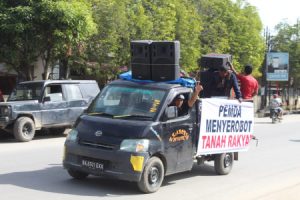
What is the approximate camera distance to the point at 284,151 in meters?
14.7

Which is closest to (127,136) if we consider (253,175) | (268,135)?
(253,175)

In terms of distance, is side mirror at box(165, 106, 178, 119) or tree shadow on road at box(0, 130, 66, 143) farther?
tree shadow on road at box(0, 130, 66, 143)

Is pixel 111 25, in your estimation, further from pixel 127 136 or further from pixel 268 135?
pixel 127 136

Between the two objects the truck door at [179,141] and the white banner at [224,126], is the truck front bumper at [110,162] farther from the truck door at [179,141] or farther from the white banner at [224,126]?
the white banner at [224,126]

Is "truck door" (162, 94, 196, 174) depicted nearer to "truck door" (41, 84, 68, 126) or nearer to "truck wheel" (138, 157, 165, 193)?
"truck wheel" (138, 157, 165, 193)

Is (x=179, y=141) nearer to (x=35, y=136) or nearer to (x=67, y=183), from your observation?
(x=67, y=183)

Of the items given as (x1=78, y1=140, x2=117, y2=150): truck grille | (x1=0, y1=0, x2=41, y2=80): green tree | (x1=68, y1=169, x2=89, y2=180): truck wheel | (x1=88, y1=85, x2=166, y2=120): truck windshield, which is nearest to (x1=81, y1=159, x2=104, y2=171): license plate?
(x1=78, y1=140, x2=117, y2=150): truck grille

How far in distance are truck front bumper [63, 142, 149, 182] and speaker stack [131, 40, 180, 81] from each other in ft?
5.65

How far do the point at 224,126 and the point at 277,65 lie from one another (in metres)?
31.7

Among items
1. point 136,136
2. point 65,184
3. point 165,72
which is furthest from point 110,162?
point 165,72

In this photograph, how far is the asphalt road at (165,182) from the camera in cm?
811

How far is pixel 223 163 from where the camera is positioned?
10242 millimetres

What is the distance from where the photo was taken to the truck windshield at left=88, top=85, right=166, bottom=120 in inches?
334

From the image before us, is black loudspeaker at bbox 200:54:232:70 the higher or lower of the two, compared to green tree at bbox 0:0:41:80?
lower
